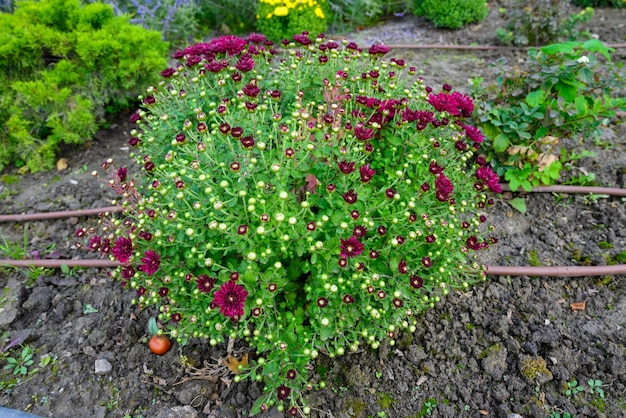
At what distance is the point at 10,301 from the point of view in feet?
9.27

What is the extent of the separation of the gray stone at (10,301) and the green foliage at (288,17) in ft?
13.2

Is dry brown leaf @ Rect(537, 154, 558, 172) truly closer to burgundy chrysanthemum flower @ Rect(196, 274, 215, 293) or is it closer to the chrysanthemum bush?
the chrysanthemum bush

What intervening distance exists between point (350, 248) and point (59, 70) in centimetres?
344

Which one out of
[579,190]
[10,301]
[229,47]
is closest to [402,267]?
[229,47]

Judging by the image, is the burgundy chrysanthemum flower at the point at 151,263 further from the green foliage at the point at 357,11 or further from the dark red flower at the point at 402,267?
the green foliage at the point at 357,11

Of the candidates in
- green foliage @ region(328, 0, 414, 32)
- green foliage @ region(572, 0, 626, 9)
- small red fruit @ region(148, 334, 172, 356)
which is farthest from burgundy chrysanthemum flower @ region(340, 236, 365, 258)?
green foliage @ region(572, 0, 626, 9)

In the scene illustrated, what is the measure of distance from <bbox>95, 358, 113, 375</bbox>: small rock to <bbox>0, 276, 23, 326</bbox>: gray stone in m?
0.73

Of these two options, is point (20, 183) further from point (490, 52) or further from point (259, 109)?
point (490, 52)

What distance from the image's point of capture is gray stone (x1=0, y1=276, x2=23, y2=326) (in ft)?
8.91

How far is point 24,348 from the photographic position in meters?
2.54

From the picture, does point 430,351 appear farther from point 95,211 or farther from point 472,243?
point 95,211

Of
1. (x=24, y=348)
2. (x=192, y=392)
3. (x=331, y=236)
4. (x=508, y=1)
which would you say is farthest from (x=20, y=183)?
(x=508, y=1)

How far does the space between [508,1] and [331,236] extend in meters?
6.59

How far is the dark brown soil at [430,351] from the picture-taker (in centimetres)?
226
